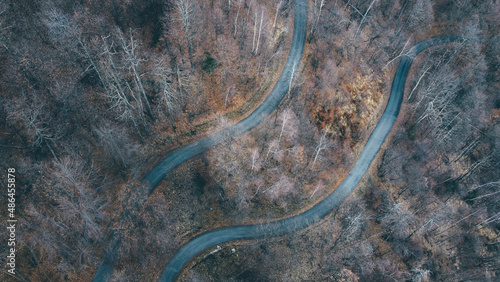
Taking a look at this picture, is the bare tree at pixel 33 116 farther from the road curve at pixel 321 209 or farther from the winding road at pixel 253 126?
the road curve at pixel 321 209

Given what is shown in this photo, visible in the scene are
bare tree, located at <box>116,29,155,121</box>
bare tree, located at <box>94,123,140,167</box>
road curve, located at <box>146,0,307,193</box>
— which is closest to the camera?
bare tree, located at <box>116,29,155,121</box>

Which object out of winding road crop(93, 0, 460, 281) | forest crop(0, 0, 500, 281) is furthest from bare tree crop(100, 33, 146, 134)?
winding road crop(93, 0, 460, 281)

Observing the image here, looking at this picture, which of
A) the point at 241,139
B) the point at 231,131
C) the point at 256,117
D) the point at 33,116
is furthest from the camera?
the point at 256,117

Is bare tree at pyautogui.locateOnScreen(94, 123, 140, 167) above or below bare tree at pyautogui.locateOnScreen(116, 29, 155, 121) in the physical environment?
below

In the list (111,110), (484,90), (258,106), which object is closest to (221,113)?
(258,106)

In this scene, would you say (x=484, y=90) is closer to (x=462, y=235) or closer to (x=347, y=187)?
(x=462, y=235)

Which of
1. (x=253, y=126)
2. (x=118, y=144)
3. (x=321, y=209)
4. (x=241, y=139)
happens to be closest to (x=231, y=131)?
(x=241, y=139)

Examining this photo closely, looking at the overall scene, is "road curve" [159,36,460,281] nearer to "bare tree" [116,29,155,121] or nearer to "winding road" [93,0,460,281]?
"winding road" [93,0,460,281]

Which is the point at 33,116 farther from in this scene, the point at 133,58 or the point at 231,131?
the point at 231,131

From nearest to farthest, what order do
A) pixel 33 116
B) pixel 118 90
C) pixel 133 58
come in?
pixel 133 58 → pixel 33 116 → pixel 118 90
